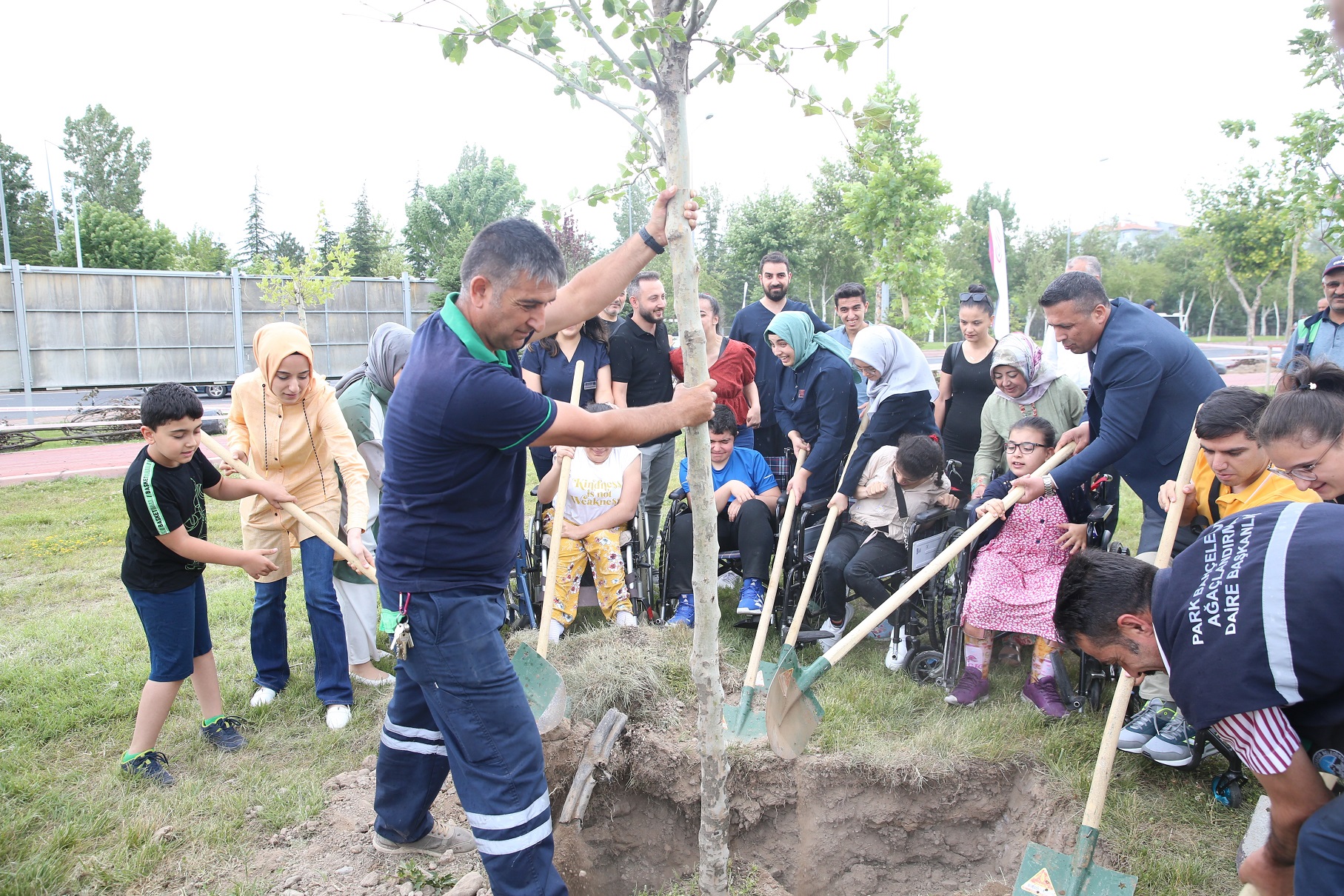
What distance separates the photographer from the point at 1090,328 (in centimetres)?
363

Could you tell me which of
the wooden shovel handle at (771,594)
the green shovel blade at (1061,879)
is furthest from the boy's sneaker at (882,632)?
the green shovel blade at (1061,879)

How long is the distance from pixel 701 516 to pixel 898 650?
7.67ft

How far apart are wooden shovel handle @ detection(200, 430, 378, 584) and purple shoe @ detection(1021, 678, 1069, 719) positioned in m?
3.13

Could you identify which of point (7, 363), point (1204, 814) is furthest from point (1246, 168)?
point (7, 363)

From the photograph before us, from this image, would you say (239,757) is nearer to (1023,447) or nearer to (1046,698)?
(1046,698)

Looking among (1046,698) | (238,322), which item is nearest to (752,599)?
(1046,698)

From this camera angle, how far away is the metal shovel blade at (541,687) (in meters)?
3.35

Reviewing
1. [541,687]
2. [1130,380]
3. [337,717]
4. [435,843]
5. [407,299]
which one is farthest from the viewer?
[407,299]

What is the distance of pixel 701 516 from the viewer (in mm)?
2557

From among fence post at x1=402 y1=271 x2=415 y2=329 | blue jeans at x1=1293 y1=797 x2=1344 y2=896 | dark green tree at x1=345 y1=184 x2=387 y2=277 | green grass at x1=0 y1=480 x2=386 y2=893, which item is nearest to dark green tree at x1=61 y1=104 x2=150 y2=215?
dark green tree at x1=345 y1=184 x2=387 y2=277

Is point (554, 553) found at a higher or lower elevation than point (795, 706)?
higher

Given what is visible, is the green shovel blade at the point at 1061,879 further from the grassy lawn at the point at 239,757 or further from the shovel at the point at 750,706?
the shovel at the point at 750,706

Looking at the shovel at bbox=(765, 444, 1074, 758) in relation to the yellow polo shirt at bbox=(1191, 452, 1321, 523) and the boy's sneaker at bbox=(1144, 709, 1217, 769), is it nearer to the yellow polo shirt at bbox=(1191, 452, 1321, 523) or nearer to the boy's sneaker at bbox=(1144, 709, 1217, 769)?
the boy's sneaker at bbox=(1144, 709, 1217, 769)

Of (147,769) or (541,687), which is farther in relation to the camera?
(147,769)
